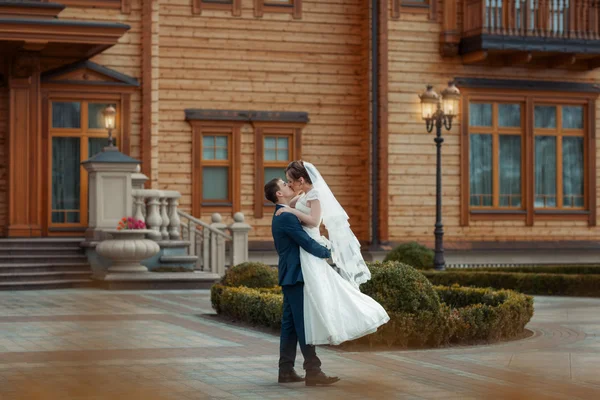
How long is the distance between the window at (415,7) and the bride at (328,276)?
56.1 feet

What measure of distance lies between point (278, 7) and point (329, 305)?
1748 centimetres

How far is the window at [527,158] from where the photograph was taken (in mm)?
26828

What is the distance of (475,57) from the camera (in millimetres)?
26031

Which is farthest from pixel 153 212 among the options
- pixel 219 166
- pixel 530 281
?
pixel 530 281

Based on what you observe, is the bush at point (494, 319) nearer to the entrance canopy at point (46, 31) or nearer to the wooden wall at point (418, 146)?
the entrance canopy at point (46, 31)

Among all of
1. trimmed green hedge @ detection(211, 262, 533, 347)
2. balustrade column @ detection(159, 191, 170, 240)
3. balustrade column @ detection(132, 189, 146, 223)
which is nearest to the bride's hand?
trimmed green hedge @ detection(211, 262, 533, 347)

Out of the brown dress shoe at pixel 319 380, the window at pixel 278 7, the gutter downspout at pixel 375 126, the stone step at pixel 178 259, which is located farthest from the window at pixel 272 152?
the brown dress shoe at pixel 319 380

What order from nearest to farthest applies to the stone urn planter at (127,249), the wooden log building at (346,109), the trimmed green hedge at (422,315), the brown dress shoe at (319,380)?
the brown dress shoe at (319,380)
the trimmed green hedge at (422,315)
the stone urn planter at (127,249)
the wooden log building at (346,109)

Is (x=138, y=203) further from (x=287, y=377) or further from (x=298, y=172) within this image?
(x=287, y=377)

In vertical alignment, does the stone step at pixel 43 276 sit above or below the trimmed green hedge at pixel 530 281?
above

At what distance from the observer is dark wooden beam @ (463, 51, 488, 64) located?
84.6ft

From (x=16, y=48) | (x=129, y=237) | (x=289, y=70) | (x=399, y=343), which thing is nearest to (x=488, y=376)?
(x=399, y=343)

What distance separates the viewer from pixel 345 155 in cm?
2625

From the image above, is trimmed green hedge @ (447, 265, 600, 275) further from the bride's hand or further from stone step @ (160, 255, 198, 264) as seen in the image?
the bride's hand
